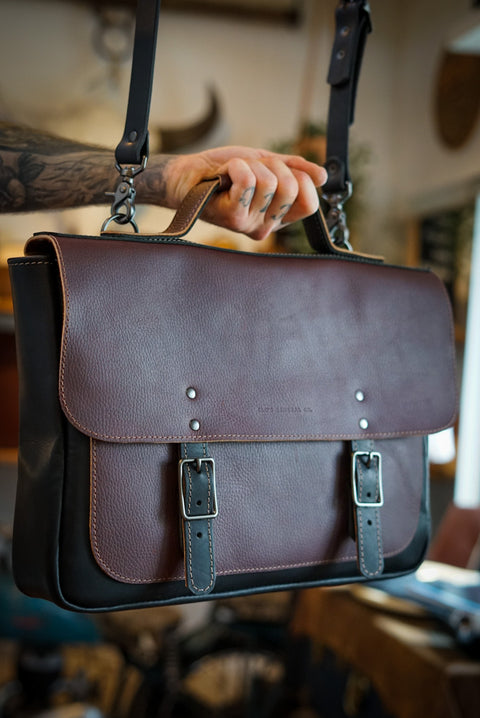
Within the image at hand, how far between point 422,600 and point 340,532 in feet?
3.90

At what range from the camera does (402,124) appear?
4160 millimetres

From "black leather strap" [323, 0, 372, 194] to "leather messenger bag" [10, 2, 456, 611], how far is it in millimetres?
81

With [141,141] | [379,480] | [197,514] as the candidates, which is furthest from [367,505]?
[141,141]

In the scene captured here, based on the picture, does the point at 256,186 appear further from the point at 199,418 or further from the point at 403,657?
the point at 403,657

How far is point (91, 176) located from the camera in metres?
0.84

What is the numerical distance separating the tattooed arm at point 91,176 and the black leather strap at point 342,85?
0.09 metres

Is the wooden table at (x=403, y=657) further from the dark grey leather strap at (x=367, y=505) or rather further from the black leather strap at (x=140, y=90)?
the black leather strap at (x=140, y=90)

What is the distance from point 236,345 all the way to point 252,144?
11.3 ft

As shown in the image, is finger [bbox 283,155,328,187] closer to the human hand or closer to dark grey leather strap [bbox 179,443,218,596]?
the human hand

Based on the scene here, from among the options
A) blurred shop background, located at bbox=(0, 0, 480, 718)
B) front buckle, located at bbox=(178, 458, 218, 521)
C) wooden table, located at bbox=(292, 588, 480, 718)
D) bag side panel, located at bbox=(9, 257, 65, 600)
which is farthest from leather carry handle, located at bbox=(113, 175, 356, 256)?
blurred shop background, located at bbox=(0, 0, 480, 718)

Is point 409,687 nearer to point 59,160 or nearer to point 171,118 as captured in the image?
point 59,160

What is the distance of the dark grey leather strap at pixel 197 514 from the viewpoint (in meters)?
0.68

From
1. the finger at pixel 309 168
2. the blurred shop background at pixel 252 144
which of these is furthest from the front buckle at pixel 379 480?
the blurred shop background at pixel 252 144

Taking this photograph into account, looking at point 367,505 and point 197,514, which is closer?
point 197,514
